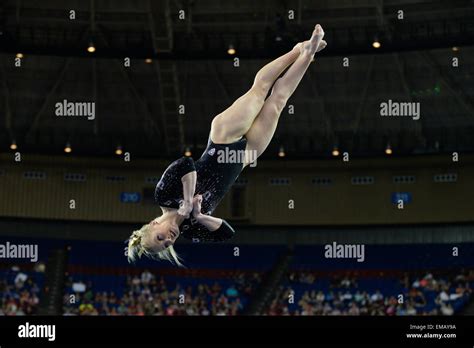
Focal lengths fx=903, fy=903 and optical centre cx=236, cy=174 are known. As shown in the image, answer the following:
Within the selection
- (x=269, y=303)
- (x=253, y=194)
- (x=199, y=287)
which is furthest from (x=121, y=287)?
(x=253, y=194)

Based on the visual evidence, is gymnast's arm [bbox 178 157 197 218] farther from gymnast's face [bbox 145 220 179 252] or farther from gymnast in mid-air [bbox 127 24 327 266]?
gymnast's face [bbox 145 220 179 252]

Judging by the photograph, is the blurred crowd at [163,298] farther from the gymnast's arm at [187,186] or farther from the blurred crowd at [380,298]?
the gymnast's arm at [187,186]

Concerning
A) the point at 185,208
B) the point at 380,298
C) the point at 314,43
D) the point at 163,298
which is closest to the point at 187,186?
the point at 185,208

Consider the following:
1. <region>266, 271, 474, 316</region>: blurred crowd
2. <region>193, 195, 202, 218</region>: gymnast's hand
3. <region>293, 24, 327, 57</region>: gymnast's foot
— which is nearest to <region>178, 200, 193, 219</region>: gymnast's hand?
<region>193, 195, 202, 218</region>: gymnast's hand

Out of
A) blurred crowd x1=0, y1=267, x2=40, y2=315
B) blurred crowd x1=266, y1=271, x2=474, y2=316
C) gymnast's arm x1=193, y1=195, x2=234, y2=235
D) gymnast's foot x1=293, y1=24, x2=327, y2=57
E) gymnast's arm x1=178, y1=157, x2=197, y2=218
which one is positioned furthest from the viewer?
blurred crowd x1=266, y1=271, x2=474, y2=316

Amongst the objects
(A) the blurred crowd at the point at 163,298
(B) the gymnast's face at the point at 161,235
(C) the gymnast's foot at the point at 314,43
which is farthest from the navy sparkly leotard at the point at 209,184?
(A) the blurred crowd at the point at 163,298

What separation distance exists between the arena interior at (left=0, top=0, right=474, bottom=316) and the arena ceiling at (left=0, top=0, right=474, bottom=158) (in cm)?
8

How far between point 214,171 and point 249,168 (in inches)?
1032

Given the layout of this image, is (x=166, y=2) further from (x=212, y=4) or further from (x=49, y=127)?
(x=49, y=127)

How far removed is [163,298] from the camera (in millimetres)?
34125

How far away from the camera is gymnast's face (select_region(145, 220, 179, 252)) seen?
13672 millimetres

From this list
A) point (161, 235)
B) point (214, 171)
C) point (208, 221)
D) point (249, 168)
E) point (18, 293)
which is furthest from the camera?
point (249, 168)

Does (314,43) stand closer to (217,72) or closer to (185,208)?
(185,208)

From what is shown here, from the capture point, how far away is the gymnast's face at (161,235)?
13672 millimetres
